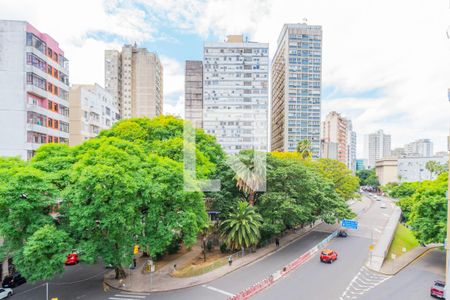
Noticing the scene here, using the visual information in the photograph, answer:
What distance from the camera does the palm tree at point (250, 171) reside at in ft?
95.3

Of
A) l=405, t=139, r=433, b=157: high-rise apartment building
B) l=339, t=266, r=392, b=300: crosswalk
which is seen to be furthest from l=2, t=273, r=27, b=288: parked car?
l=405, t=139, r=433, b=157: high-rise apartment building

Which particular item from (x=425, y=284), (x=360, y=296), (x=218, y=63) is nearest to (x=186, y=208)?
(x=360, y=296)

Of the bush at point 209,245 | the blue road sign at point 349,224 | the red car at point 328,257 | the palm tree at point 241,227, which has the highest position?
the palm tree at point 241,227

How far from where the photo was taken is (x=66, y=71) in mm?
39906

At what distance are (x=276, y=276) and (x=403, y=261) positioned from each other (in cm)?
1370

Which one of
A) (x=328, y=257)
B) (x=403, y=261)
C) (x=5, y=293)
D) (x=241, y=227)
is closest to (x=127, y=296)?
(x=5, y=293)

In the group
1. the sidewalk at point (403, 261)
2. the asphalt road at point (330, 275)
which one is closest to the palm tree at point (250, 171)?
the asphalt road at point (330, 275)

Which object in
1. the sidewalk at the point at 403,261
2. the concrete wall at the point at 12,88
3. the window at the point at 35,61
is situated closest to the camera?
the sidewalk at the point at 403,261

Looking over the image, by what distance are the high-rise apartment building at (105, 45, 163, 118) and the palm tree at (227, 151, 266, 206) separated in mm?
67799

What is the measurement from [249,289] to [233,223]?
26.2 ft

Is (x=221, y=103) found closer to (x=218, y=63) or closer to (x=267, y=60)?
(x=218, y=63)

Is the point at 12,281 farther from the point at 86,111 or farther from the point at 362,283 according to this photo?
the point at 86,111

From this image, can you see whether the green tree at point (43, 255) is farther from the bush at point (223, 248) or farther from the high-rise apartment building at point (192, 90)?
the high-rise apartment building at point (192, 90)

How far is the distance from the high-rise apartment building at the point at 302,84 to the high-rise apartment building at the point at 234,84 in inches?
852
